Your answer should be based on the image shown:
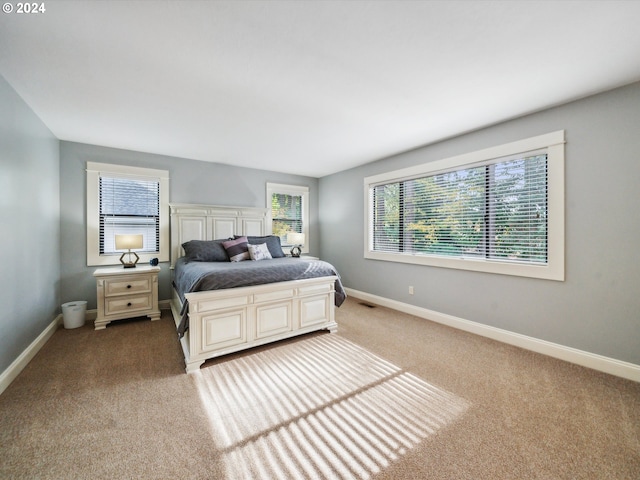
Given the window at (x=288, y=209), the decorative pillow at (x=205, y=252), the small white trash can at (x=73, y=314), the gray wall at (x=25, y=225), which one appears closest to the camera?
the gray wall at (x=25, y=225)

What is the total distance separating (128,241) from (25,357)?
5.14 feet

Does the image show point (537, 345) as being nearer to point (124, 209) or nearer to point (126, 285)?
point (126, 285)

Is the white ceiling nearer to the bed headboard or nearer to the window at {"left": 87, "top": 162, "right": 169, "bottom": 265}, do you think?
the window at {"left": 87, "top": 162, "right": 169, "bottom": 265}

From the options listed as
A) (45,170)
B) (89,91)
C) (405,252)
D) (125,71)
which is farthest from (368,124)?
(45,170)

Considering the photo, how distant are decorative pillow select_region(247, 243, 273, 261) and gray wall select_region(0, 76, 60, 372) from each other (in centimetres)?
228

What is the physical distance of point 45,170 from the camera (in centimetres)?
302

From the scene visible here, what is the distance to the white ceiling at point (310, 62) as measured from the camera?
4.95ft

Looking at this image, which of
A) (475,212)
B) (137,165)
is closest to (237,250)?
(137,165)

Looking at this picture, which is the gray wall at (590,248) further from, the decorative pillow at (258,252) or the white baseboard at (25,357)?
the white baseboard at (25,357)

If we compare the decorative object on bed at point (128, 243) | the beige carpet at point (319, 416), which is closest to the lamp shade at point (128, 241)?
the decorative object on bed at point (128, 243)

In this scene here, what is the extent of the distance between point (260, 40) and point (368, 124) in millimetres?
1616

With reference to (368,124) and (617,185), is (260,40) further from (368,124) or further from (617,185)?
(617,185)

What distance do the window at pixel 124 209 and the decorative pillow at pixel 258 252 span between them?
146 cm

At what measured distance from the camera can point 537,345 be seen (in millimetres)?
2672
